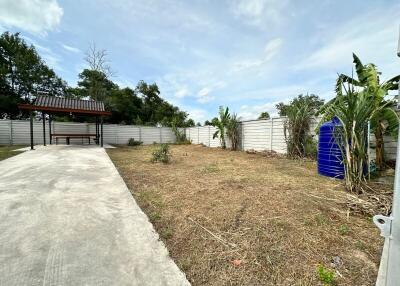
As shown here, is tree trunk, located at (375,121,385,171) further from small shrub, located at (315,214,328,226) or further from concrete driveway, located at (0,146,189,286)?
concrete driveway, located at (0,146,189,286)

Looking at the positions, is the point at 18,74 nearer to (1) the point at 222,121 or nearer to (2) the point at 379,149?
(1) the point at 222,121

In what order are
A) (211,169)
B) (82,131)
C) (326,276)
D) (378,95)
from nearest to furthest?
(326,276) → (378,95) → (211,169) → (82,131)

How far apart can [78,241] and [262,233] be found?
1.80 metres

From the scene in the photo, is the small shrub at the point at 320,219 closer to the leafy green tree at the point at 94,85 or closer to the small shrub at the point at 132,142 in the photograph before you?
the small shrub at the point at 132,142

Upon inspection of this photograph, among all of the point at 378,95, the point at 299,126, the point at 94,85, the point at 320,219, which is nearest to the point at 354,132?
the point at 320,219

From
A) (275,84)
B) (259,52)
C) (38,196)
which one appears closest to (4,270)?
(38,196)

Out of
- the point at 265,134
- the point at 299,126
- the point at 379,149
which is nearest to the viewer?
the point at 379,149

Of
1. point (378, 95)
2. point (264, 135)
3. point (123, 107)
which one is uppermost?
point (123, 107)

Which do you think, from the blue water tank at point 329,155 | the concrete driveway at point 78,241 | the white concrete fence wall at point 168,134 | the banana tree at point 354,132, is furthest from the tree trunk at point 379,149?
the concrete driveway at point 78,241

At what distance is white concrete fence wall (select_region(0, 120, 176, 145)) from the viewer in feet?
41.0

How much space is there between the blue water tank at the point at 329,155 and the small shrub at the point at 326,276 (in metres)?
3.41

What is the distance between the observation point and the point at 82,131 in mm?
14836

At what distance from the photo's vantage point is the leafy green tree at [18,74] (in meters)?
18.7

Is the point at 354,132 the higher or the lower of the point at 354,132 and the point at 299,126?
the lower
